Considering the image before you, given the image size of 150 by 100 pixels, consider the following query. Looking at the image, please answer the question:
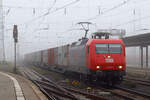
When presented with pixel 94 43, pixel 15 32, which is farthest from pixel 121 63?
pixel 15 32

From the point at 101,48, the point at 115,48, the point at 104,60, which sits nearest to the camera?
the point at 104,60

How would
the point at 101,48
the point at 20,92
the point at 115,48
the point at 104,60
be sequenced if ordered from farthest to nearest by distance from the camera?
the point at 115,48 → the point at 101,48 → the point at 104,60 → the point at 20,92

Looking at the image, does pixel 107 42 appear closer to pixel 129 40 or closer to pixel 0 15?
pixel 129 40

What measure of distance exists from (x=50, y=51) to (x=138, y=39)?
11.3 m

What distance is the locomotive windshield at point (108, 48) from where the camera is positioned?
15422 mm

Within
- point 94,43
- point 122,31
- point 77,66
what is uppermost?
point 122,31

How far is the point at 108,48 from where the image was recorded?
15.6 metres

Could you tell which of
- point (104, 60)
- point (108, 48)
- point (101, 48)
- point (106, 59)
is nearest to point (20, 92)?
point (104, 60)

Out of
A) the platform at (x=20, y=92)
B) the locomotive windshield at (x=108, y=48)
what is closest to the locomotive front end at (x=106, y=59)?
the locomotive windshield at (x=108, y=48)

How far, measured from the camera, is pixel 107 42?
619 inches

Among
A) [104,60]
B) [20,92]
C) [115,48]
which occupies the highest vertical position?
[115,48]

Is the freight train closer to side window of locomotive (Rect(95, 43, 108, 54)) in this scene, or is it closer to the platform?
side window of locomotive (Rect(95, 43, 108, 54))

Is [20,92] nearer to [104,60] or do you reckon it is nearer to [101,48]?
[104,60]

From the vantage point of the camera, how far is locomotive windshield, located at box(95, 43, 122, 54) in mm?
15422
